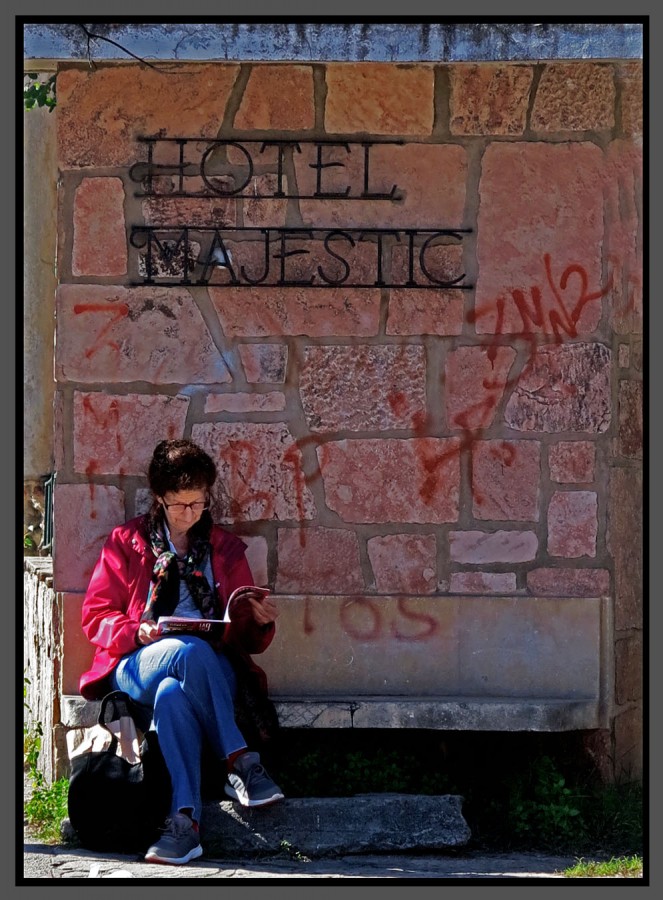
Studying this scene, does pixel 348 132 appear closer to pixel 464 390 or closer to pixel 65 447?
pixel 464 390

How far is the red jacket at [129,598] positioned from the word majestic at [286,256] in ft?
3.54

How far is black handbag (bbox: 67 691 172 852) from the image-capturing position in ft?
18.4

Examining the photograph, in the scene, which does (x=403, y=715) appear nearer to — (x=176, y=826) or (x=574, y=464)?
(x=176, y=826)

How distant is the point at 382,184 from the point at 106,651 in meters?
2.25

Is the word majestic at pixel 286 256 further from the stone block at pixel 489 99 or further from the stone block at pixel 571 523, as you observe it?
the stone block at pixel 571 523

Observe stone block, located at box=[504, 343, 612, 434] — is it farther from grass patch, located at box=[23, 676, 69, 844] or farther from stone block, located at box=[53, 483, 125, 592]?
grass patch, located at box=[23, 676, 69, 844]

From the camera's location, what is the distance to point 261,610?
5762 millimetres

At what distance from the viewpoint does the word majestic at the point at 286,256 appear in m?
6.32

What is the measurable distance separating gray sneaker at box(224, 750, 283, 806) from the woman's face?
95 cm

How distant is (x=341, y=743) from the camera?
20.9 ft

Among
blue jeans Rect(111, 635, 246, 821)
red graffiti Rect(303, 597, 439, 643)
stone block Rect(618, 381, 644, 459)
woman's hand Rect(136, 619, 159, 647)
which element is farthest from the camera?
stone block Rect(618, 381, 644, 459)

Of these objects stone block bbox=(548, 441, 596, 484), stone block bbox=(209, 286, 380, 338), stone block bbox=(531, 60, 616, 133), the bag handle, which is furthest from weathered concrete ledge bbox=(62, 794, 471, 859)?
stone block bbox=(531, 60, 616, 133)

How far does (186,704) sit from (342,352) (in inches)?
64.8

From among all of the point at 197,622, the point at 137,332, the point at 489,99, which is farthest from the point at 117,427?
the point at 489,99
